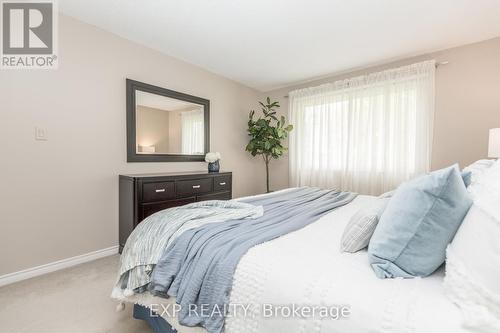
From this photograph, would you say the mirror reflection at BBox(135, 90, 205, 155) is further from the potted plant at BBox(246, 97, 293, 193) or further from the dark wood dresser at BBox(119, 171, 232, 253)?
the potted plant at BBox(246, 97, 293, 193)

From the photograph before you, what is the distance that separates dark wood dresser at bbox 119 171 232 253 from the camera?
2.41 m

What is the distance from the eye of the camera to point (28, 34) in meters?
2.14

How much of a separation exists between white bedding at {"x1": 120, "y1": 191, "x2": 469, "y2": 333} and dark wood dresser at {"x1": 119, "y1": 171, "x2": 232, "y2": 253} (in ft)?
5.06

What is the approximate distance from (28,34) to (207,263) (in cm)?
271

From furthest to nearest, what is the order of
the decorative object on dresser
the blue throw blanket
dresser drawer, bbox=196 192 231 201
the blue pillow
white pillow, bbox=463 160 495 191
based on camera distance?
the decorative object on dresser
dresser drawer, bbox=196 192 231 201
white pillow, bbox=463 160 495 191
the blue throw blanket
the blue pillow

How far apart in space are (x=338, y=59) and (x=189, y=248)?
3.19 m

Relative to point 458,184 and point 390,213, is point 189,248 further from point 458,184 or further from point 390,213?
point 458,184

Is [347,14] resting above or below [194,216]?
above

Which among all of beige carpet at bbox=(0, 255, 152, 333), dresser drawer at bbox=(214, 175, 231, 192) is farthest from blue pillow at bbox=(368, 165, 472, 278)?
dresser drawer at bbox=(214, 175, 231, 192)

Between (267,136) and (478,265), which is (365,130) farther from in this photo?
(478,265)

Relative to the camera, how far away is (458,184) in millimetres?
845

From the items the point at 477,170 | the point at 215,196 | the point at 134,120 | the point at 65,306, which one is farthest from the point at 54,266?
the point at 477,170

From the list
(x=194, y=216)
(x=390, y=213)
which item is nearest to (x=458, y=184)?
(x=390, y=213)

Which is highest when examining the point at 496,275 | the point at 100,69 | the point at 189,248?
the point at 100,69
